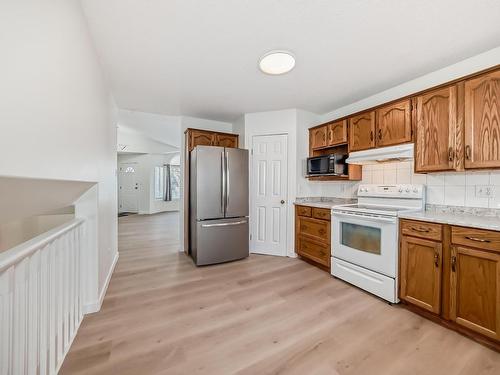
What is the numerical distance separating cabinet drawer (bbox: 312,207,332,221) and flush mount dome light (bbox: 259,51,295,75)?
181cm

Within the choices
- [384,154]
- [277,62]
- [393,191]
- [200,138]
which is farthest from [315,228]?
[200,138]

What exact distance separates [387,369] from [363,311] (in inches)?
27.2

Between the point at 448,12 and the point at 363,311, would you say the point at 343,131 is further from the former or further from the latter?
the point at 363,311

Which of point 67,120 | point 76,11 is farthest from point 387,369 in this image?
point 76,11

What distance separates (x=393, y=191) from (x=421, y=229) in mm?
703

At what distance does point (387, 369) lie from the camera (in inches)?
57.6

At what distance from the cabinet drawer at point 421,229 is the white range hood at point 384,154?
28.6 inches

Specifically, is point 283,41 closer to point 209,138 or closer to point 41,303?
point 209,138

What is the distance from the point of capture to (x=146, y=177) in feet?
28.5

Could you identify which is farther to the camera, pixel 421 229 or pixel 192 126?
pixel 192 126

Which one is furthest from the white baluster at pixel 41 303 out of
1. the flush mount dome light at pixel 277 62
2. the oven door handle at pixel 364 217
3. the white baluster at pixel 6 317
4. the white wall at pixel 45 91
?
the oven door handle at pixel 364 217

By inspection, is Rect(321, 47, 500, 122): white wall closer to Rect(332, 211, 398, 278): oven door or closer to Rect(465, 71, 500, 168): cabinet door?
Rect(465, 71, 500, 168): cabinet door

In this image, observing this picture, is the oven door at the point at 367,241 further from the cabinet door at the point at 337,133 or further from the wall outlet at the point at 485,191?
the cabinet door at the point at 337,133

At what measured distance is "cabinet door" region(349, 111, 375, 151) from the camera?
9.22 ft
